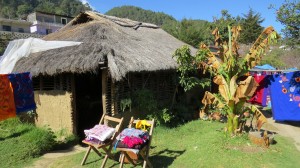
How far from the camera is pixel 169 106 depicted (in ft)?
36.2

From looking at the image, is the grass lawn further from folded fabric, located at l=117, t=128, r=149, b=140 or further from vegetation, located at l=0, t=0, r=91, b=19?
vegetation, located at l=0, t=0, r=91, b=19

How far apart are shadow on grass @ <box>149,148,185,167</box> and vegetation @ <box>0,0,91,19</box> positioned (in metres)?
59.5

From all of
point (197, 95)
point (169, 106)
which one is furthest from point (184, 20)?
point (169, 106)

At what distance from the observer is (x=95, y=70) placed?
7.93m

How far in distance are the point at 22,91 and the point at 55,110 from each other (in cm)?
130

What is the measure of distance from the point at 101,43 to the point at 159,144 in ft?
12.2

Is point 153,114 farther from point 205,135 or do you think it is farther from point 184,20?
point 184,20

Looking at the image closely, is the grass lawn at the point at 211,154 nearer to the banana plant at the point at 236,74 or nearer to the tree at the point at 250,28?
the banana plant at the point at 236,74

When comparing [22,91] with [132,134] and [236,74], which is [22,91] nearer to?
[132,134]

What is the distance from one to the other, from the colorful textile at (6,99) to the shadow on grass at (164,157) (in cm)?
418

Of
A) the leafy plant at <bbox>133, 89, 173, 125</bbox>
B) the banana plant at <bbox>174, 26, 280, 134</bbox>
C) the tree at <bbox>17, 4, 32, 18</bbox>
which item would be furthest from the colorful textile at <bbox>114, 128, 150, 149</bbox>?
the tree at <bbox>17, 4, 32, 18</bbox>

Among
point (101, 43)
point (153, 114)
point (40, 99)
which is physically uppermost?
point (101, 43)

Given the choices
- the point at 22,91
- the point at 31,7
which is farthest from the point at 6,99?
the point at 31,7

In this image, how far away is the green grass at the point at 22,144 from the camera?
6969 millimetres
